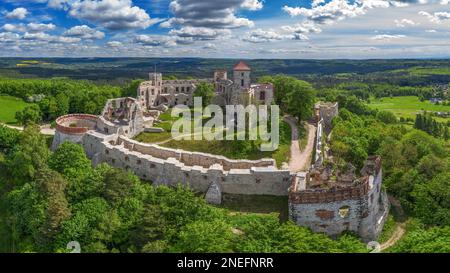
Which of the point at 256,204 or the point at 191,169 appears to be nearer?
the point at 256,204

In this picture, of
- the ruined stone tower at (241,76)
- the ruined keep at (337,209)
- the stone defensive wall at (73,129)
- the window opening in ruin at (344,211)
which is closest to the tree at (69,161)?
the stone defensive wall at (73,129)

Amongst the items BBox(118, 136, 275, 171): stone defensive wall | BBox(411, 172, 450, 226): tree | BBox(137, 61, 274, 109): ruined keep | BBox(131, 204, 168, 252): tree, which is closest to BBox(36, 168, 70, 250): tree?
BBox(131, 204, 168, 252): tree

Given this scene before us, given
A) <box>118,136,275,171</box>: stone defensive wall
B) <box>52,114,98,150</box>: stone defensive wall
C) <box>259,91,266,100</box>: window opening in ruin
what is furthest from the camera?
<box>259,91,266,100</box>: window opening in ruin

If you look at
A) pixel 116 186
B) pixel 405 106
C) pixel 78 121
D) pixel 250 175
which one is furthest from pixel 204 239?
pixel 405 106

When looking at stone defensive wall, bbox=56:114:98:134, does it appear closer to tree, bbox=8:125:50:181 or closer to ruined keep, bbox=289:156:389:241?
tree, bbox=8:125:50:181

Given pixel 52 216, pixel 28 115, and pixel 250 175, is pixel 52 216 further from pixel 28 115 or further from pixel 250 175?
pixel 28 115
